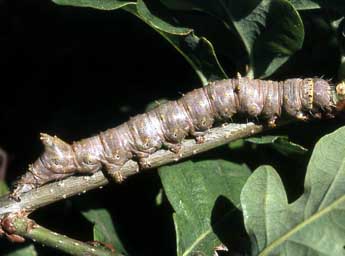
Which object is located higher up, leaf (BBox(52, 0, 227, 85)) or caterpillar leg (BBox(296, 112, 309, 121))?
leaf (BBox(52, 0, 227, 85))

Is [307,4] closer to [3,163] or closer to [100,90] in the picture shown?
[100,90]

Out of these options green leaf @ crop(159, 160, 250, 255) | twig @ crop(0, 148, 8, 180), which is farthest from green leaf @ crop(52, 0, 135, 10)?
twig @ crop(0, 148, 8, 180)

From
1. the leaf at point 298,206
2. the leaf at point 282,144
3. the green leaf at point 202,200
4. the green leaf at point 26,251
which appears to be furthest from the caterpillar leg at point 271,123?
the green leaf at point 26,251

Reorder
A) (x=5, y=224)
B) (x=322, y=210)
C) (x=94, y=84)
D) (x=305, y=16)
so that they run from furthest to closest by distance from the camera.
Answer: (x=94, y=84) < (x=305, y=16) < (x=5, y=224) < (x=322, y=210)

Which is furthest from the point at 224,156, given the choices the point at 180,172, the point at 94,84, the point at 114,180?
the point at 94,84

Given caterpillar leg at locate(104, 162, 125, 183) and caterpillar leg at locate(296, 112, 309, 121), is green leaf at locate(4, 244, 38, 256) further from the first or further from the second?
caterpillar leg at locate(296, 112, 309, 121)

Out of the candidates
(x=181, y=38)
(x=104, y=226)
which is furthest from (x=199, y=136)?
(x=104, y=226)

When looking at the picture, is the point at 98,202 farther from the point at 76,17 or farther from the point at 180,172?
the point at 76,17
